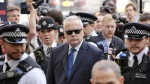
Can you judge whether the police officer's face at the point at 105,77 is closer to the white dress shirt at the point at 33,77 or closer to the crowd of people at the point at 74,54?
the crowd of people at the point at 74,54

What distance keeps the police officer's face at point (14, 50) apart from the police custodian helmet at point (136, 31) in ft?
6.24

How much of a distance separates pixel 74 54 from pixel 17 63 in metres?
1.42

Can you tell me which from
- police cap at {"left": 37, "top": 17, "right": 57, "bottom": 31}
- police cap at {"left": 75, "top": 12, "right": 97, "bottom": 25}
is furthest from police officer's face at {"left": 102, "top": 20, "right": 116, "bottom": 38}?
police cap at {"left": 37, "top": 17, "right": 57, "bottom": 31}

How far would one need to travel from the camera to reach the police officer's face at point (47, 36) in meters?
8.86

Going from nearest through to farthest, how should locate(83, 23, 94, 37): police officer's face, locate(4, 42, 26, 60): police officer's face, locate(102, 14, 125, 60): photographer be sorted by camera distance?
1. locate(4, 42, 26, 60): police officer's face
2. locate(83, 23, 94, 37): police officer's face
3. locate(102, 14, 125, 60): photographer

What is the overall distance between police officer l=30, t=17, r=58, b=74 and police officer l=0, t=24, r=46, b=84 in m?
1.89

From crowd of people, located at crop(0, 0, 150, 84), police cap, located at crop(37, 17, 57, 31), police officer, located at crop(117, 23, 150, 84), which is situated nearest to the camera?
crowd of people, located at crop(0, 0, 150, 84)

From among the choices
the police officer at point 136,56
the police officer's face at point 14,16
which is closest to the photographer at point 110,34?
the police officer's face at point 14,16

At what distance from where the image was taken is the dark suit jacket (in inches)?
287

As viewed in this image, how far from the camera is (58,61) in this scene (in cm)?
751

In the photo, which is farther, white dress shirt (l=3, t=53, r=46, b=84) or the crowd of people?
the crowd of people

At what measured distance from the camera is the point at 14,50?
6277mm

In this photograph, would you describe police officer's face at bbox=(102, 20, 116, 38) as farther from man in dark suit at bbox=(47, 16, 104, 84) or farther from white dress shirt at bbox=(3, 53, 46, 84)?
white dress shirt at bbox=(3, 53, 46, 84)

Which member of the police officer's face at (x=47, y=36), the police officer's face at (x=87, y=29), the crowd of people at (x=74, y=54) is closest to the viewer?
the crowd of people at (x=74, y=54)
